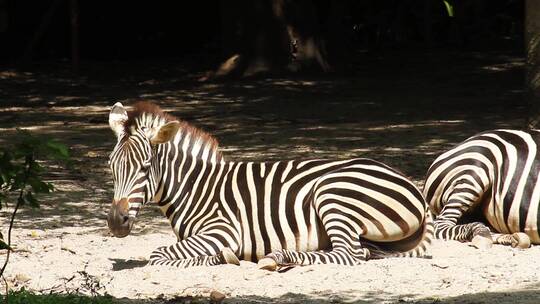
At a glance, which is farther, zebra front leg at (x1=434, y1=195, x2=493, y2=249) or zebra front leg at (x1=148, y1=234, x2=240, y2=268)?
zebra front leg at (x1=434, y1=195, x2=493, y2=249)

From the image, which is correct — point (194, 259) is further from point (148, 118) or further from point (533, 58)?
point (533, 58)

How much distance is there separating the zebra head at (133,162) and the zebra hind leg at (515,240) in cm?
263

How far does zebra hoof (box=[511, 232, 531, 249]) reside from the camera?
28.2ft

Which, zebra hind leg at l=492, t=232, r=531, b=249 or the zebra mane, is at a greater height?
the zebra mane

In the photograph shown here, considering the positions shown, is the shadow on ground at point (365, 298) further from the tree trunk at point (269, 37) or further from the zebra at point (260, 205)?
the tree trunk at point (269, 37)

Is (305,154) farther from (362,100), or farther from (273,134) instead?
(362,100)

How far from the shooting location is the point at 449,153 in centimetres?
945

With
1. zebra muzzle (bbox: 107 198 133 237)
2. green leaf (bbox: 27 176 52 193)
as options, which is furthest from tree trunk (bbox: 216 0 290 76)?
green leaf (bbox: 27 176 52 193)

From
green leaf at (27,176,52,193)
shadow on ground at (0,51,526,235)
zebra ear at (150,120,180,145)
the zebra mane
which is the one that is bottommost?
shadow on ground at (0,51,526,235)

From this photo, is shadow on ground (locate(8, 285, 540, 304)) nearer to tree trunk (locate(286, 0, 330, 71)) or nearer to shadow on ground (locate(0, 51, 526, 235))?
shadow on ground (locate(0, 51, 526, 235))

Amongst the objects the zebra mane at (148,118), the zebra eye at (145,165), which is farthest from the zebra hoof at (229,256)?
the zebra mane at (148,118)

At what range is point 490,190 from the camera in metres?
9.15

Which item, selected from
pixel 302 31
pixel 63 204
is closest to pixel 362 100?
pixel 302 31

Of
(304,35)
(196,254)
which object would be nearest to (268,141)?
(196,254)
